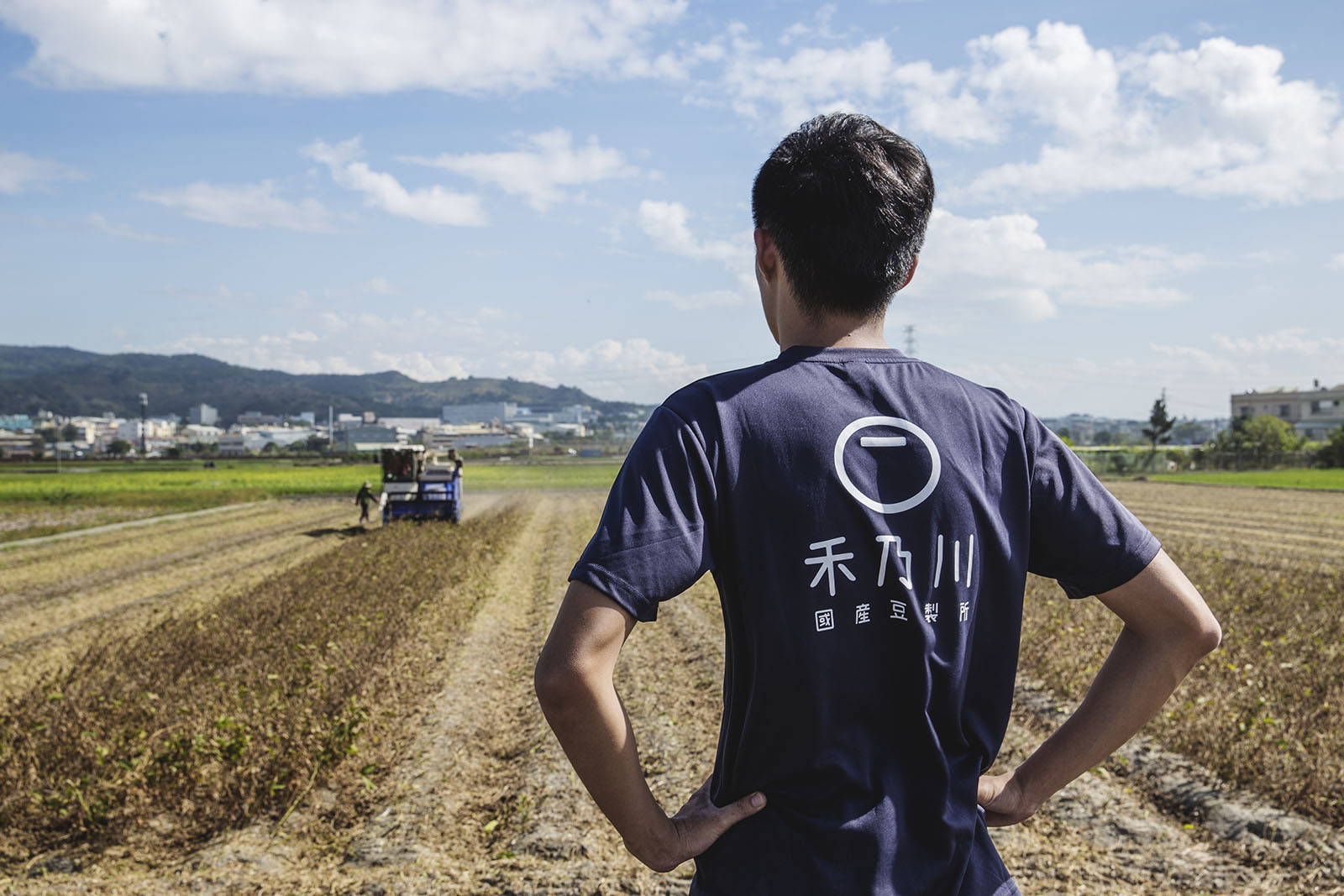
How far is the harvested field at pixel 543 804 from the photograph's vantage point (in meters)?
4.70

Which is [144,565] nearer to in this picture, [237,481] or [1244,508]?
[1244,508]

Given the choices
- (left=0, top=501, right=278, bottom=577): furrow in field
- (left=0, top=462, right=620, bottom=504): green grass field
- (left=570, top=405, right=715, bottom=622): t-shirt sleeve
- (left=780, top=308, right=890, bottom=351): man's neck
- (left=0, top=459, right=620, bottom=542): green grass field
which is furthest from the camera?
(left=0, top=462, right=620, bottom=504): green grass field

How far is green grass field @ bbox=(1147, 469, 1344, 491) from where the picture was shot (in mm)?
45094

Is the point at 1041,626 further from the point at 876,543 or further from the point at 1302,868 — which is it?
the point at 876,543

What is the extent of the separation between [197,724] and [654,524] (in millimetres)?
6291

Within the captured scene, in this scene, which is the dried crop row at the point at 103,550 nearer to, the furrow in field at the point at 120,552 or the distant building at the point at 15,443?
the furrow in field at the point at 120,552

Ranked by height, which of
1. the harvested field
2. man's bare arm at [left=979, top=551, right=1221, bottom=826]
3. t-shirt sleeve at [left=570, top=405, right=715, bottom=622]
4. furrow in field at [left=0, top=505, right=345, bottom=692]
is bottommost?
furrow in field at [left=0, top=505, right=345, bottom=692]

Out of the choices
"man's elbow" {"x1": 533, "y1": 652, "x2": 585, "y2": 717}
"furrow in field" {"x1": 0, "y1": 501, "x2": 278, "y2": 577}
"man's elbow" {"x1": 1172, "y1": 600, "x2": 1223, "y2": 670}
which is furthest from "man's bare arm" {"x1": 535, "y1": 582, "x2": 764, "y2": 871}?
"furrow in field" {"x1": 0, "y1": 501, "x2": 278, "y2": 577}

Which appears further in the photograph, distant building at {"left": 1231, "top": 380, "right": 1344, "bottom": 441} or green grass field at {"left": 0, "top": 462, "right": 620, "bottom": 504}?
distant building at {"left": 1231, "top": 380, "right": 1344, "bottom": 441}

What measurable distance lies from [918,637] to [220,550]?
2243 cm

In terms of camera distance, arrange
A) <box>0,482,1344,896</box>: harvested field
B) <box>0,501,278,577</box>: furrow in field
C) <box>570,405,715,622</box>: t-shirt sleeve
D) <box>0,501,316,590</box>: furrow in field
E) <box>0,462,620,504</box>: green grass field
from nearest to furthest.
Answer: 1. <box>570,405,715,622</box>: t-shirt sleeve
2. <box>0,482,1344,896</box>: harvested field
3. <box>0,501,316,590</box>: furrow in field
4. <box>0,501,278,577</box>: furrow in field
5. <box>0,462,620,504</box>: green grass field

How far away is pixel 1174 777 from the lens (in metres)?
5.79

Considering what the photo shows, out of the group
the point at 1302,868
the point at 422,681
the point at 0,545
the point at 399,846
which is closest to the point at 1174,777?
the point at 1302,868

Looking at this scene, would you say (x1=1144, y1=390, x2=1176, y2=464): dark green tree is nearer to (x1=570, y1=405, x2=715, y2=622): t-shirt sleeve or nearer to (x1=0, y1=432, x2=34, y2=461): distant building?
(x1=570, y1=405, x2=715, y2=622): t-shirt sleeve
